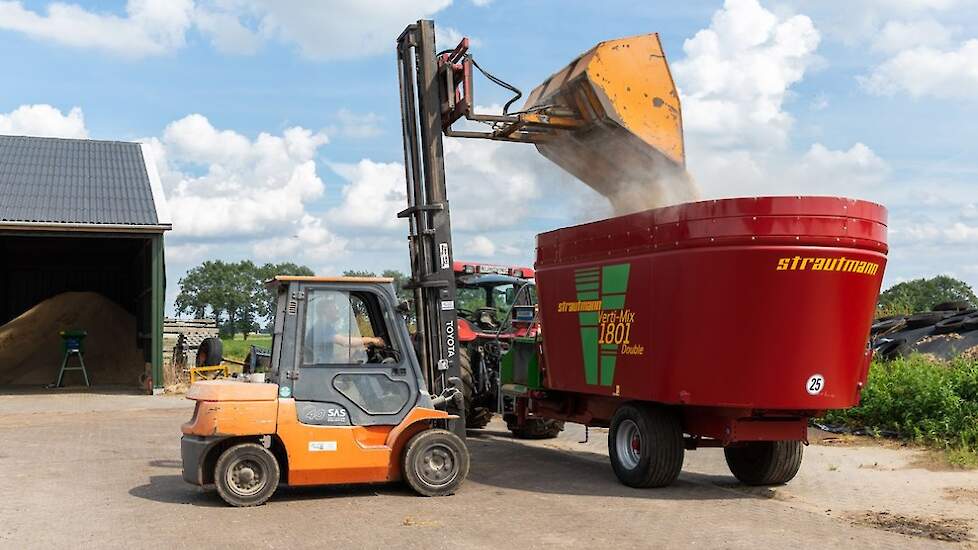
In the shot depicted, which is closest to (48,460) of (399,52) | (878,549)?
(399,52)

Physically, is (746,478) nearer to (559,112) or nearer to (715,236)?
(715,236)

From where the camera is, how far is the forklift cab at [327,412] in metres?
8.20

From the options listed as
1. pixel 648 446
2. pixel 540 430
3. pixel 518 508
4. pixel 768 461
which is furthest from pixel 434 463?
pixel 540 430

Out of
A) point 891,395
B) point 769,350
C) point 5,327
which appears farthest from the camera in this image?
point 5,327

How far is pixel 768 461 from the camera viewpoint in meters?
9.44

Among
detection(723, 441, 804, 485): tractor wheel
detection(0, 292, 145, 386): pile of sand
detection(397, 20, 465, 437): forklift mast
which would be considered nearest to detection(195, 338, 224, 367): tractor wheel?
detection(0, 292, 145, 386): pile of sand

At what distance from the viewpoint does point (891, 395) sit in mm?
13008

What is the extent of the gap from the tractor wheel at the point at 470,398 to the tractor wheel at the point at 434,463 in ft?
11.2

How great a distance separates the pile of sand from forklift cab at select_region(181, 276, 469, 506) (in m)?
17.1

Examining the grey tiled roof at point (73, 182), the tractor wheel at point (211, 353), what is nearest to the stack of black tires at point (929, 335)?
the tractor wheel at point (211, 353)

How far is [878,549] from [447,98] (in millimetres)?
6143

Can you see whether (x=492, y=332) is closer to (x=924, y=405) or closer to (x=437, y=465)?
(x=437, y=465)

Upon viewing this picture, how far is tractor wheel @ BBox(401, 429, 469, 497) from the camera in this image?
8562 millimetres

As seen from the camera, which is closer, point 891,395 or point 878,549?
point 878,549
